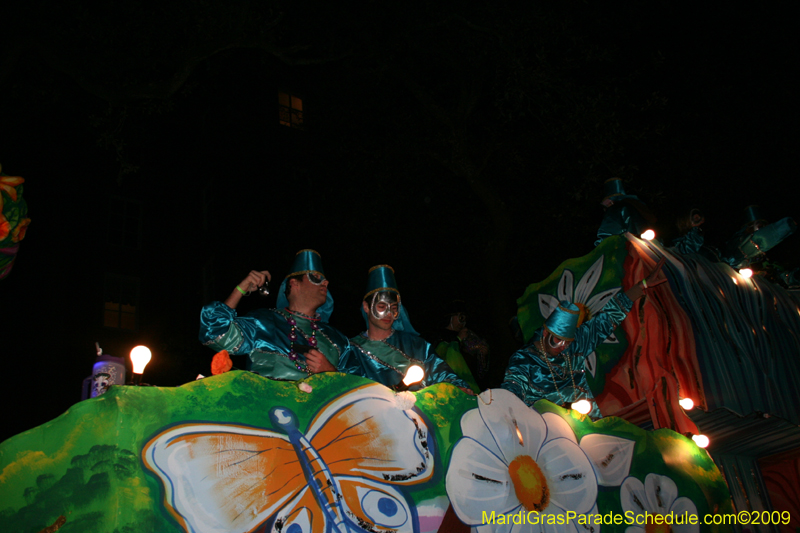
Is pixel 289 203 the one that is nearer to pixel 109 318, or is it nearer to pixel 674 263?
pixel 109 318

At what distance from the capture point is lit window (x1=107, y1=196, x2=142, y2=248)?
15.6m

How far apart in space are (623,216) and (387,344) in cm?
259

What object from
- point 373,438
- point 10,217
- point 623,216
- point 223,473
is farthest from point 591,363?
point 10,217

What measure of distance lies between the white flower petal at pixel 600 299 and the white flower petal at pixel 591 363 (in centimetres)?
38

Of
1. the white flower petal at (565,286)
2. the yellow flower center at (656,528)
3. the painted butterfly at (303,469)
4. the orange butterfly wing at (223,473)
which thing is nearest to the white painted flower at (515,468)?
the painted butterfly at (303,469)

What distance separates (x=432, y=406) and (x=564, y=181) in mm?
7041

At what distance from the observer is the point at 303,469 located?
7.36 feet

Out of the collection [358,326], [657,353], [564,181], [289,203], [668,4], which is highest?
[289,203]

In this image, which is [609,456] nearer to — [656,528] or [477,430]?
[656,528]

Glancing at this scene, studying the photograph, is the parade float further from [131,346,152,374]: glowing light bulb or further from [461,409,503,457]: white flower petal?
[131,346,152,374]: glowing light bulb

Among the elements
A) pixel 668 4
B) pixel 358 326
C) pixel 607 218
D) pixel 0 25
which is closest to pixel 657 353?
pixel 607 218

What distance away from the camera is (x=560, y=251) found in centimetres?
966

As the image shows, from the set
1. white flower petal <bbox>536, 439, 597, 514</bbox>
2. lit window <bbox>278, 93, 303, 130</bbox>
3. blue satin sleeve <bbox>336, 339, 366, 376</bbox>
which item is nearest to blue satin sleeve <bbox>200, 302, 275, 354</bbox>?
blue satin sleeve <bbox>336, 339, 366, 376</bbox>

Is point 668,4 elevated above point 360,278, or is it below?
above
